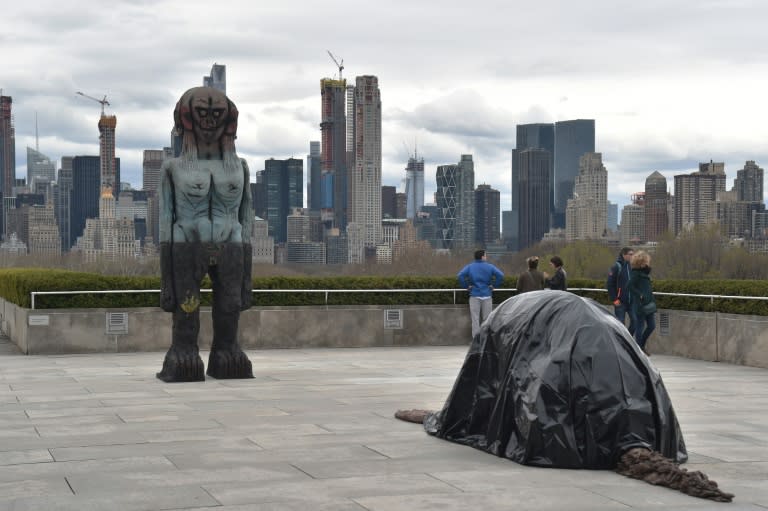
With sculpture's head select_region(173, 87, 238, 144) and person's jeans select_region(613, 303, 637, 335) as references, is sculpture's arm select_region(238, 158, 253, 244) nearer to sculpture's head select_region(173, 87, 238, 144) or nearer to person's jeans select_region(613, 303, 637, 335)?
sculpture's head select_region(173, 87, 238, 144)

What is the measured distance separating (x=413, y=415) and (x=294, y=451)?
1.78 m

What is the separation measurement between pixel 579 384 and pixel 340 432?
7.96ft

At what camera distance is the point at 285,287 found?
1881 centimetres

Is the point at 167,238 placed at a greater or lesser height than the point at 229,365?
greater

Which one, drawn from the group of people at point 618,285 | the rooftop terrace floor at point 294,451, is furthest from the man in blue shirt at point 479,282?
the rooftop terrace floor at point 294,451

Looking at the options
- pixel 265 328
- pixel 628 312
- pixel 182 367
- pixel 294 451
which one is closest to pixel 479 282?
pixel 628 312

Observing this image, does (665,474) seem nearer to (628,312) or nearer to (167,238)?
(167,238)

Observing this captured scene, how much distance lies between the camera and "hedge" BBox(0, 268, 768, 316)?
16.4 meters

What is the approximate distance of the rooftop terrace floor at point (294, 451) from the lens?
248 inches

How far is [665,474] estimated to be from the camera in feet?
21.8

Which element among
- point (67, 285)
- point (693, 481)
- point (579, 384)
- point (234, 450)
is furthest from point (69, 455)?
point (67, 285)

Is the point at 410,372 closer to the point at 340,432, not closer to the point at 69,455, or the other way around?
the point at 340,432

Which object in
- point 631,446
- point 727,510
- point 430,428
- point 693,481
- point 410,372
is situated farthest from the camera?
point 410,372

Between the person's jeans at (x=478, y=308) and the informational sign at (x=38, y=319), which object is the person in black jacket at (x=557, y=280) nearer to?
the person's jeans at (x=478, y=308)
